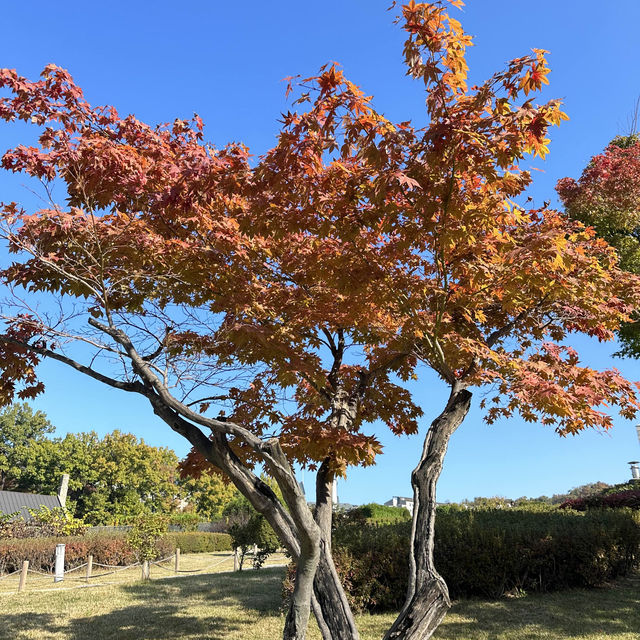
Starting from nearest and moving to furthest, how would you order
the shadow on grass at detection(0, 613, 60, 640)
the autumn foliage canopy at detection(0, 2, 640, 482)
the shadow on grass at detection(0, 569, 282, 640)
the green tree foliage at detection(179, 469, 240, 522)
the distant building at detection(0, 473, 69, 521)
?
the autumn foliage canopy at detection(0, 2, 640, 482) < the shadow on grass at detection(0, 569, 282, 640) < the shadow on grass at detection(0, 613, 60, 640) < the distant building at detection(0, 473, 69, 521) < the green tree foliage at detection(179, 469, 240, 522)

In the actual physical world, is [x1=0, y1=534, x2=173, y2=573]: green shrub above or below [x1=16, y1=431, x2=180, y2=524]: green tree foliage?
below

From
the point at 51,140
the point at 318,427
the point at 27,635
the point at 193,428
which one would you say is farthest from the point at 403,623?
the point at 27,635

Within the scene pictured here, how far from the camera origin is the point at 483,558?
1012cm

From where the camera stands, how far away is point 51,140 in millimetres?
5738

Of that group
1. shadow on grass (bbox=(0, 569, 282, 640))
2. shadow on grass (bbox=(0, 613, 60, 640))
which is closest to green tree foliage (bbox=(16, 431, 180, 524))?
shadow on grass (bbox=(0, 569, 282, 640))

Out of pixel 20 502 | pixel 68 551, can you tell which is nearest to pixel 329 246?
pixel 68 551

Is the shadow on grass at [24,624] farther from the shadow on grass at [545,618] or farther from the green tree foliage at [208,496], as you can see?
the green tree foliage at [208,496]

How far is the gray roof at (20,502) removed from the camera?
1174 inches

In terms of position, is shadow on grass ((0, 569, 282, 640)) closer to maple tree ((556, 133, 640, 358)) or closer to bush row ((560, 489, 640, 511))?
maple tree ((556, 133, 640, 358))

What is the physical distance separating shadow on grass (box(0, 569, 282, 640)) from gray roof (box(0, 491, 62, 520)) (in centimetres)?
2046

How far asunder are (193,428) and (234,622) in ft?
19.4

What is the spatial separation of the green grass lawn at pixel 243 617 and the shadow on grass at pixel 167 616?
0.02 meters

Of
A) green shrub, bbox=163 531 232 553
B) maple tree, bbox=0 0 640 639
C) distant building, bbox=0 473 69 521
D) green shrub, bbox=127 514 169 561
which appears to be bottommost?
green shrub, bbox=163 531 232 553

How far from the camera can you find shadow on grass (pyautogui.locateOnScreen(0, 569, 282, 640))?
28.5 ft
